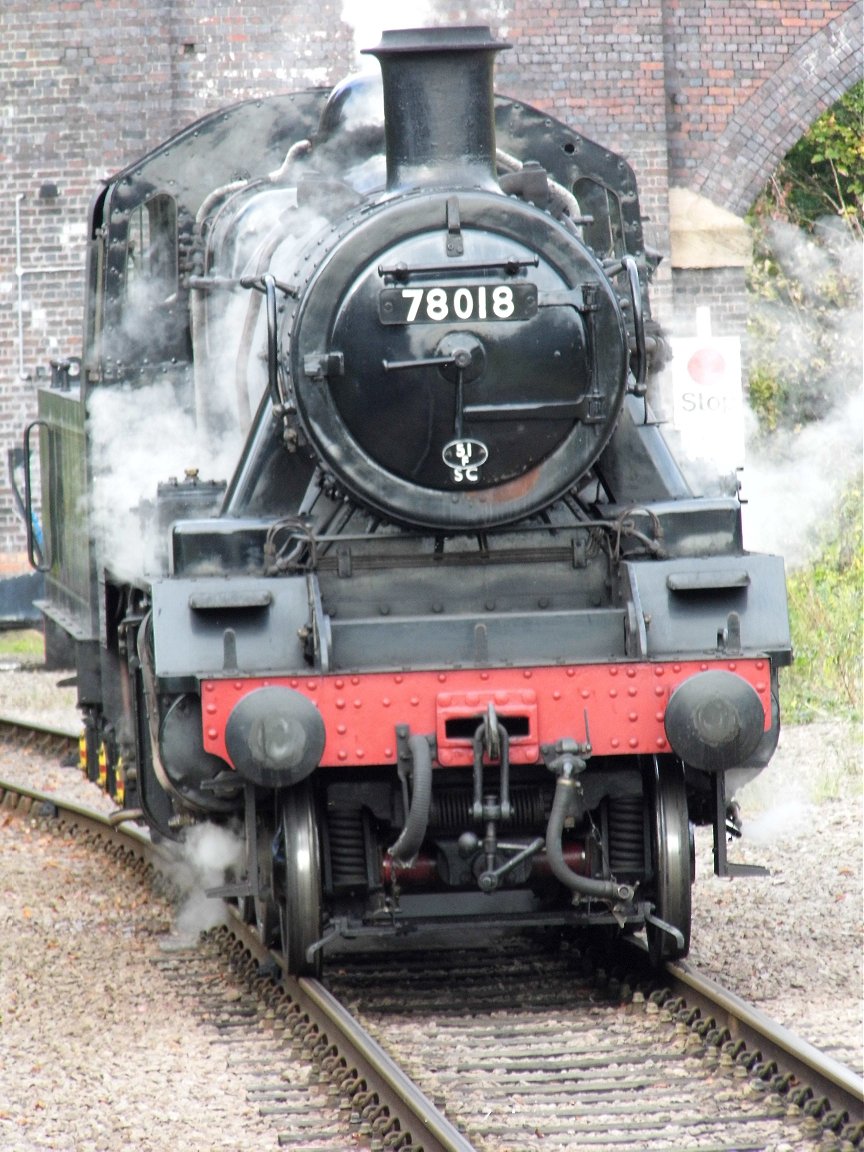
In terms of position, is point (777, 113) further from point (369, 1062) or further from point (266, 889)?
point (369, 1062)

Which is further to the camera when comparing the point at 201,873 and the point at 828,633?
the point at 828,633

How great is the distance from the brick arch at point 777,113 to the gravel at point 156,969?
23.5ft

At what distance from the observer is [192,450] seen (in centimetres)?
636

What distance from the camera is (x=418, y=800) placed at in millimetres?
4832

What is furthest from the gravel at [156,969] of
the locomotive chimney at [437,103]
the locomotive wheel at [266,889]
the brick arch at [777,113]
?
the brick arch at [777,113]

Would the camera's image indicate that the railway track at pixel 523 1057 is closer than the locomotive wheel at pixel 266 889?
Yes

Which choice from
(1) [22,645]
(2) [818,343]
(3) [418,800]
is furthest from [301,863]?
(2) [818,343]

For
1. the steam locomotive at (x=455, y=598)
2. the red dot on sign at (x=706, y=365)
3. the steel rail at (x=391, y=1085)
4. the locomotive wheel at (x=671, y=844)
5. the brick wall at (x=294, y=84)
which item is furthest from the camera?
the brick wall at (x=294, y=84)

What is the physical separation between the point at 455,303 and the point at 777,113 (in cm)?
1071

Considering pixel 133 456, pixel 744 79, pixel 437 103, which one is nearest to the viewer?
pixel 437 103

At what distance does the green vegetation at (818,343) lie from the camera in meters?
10.8

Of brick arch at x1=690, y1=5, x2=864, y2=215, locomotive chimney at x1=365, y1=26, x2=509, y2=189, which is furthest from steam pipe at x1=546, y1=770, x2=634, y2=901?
brick arch at x1=690, y1=5, x2=864, y2=215

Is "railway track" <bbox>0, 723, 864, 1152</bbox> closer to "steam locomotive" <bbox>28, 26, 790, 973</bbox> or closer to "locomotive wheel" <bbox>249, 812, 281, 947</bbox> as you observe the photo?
"locomotive wheel" <bbox>249, 812, 281, 947</bbox>

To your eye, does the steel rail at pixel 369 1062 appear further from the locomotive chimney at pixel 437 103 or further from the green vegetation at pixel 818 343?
the green vegetation at pixel 818 343
